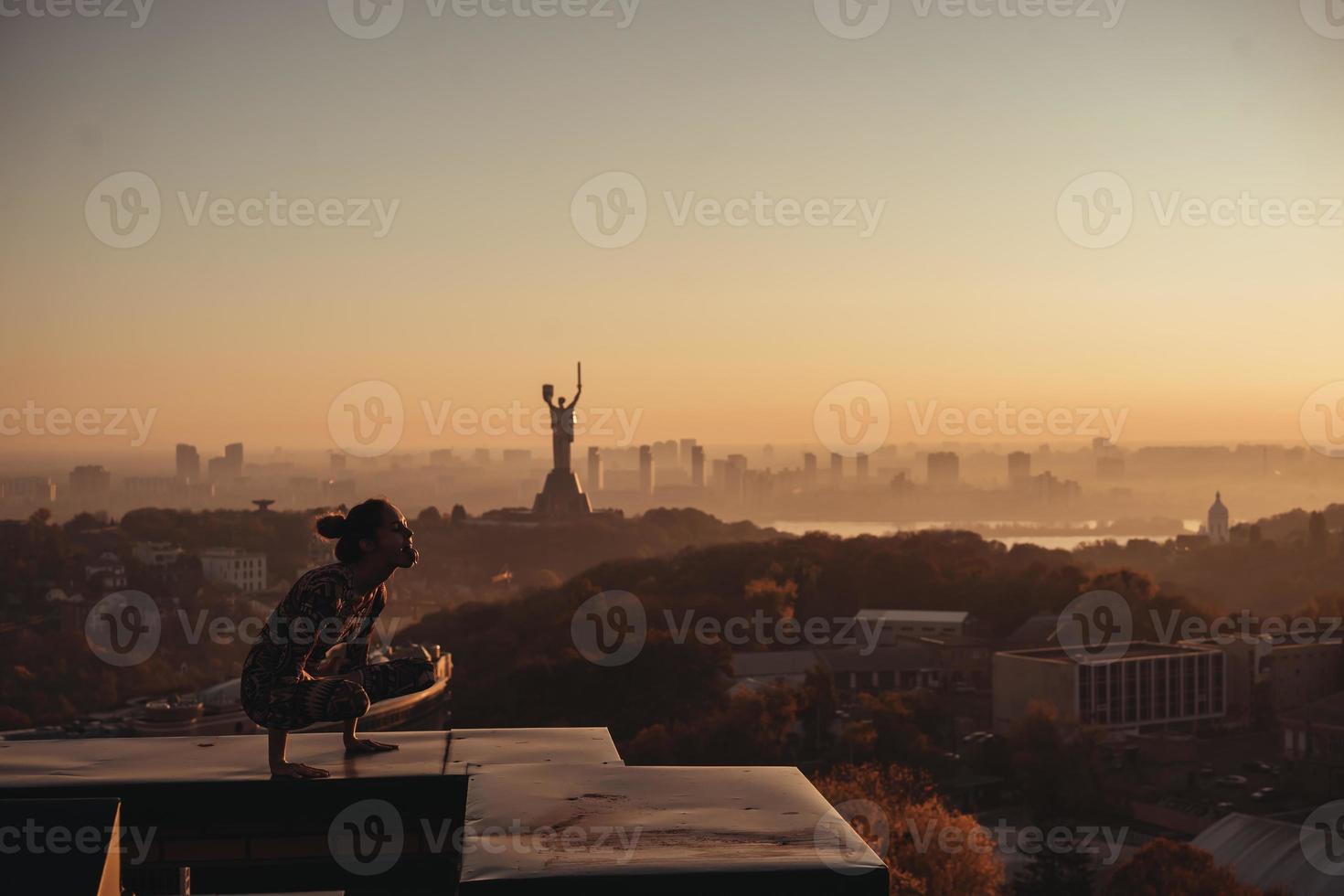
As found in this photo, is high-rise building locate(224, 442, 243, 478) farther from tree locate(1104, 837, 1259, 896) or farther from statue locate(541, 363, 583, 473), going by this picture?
tree locate(1104, 837, 1259, 896)

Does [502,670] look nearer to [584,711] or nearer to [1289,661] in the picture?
[584,711]

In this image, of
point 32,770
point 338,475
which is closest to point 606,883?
point 32,770

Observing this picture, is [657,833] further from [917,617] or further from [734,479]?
[734,479]

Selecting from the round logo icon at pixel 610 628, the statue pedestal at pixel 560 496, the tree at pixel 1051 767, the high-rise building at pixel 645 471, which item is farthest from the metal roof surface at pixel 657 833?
the high-rise building at pixel 645 471

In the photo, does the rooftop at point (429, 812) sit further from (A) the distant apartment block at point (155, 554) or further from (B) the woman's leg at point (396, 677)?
(A) the distant apartment block at point (155, 554)

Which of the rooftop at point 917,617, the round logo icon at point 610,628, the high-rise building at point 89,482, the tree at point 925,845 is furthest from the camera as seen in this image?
the high-rise building at point 89,482

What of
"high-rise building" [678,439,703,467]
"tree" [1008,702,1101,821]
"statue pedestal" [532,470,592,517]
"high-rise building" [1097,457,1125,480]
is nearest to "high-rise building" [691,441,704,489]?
"high-rise building" [678,439,703,467]
